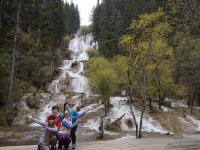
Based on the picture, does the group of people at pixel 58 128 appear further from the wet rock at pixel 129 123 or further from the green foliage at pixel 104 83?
the green foliage at pixel 104 83

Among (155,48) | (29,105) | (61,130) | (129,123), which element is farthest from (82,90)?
(61,130)

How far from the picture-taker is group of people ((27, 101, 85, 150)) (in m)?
11.7

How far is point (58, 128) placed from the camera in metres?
12.2

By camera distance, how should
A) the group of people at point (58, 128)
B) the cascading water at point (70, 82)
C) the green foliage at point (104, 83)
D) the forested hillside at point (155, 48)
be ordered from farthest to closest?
the cascading water at point (70, 82)
the green foliage at point (104, 83)
the forested hillside at point (155, 48)
the group of people at point (58, 128)

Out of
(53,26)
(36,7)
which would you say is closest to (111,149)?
(36,7)

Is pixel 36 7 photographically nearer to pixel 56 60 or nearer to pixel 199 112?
pixel 56 60

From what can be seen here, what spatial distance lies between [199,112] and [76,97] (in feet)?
51.9

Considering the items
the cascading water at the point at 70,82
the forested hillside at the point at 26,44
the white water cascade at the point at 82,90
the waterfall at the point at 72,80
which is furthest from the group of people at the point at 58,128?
the waterfall at the point at 72,80

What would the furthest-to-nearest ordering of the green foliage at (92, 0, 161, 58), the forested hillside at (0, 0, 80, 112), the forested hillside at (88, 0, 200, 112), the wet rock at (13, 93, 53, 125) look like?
1. the green foliage at (92, 0, 161, 58)
2. the wet rock at (13, 93, 53, 125)
3. the forested hillside at (0, 0, 80, 112)
4. the forested hillside at (88, 0, 200, 112)

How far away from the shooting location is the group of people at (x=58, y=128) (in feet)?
38.3

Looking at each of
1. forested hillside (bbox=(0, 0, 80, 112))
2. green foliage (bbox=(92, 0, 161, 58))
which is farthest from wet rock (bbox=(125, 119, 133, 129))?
green foliage (bbox=(92, 0, 161, 58))

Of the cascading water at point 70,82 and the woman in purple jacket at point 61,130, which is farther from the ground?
the cascading water at point 70,82

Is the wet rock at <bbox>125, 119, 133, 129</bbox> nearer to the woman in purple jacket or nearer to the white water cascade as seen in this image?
the white water cascade

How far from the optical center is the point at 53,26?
7219 centimetres
